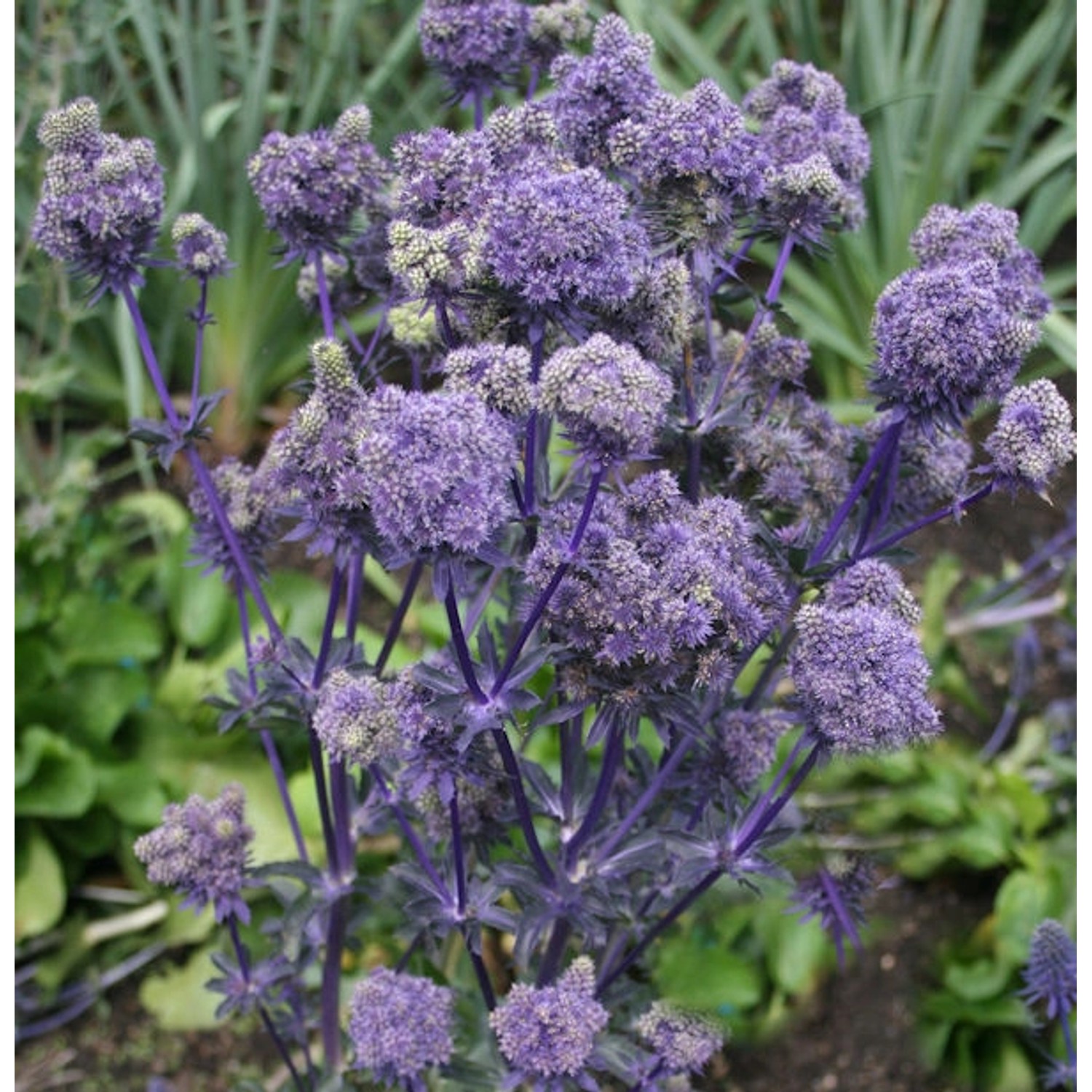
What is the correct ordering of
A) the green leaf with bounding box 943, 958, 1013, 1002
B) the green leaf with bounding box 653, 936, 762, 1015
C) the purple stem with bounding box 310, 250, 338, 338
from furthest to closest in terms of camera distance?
the green leaf with bounding box 943, 958, 1013, 1002
the green leaf with bounding box 653, 936, 762, 1015
the purple stem with bounding box 310, 250, 338, 338

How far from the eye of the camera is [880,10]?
3.69 meters

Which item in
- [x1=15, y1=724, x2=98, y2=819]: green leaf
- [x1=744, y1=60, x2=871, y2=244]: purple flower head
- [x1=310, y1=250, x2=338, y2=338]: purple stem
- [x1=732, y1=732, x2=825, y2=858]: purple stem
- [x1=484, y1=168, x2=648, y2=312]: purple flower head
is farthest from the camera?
[x1=15, y1=724, x2=98, y2=819]: green leaf

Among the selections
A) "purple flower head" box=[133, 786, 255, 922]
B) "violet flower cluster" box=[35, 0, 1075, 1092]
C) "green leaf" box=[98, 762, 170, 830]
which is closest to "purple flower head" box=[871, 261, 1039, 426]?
"violet flower cluster" box=[35, 0, 1075, 1092]

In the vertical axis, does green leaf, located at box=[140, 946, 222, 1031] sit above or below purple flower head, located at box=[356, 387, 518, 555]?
below

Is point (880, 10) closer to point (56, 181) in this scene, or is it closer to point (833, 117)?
point (833, 117)

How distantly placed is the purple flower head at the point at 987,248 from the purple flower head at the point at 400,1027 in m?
1.06

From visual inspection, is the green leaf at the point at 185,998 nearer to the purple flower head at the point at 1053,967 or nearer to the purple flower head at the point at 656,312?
the purple flower head at the point at 1053,967

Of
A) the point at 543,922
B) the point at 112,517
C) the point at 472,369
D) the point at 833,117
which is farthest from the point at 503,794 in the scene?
the point at 112,517

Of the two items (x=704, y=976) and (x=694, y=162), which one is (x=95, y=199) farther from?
(x=704, y=976)

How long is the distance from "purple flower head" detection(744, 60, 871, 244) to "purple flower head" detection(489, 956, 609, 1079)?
0.88 meters

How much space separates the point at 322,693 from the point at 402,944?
3.02ft

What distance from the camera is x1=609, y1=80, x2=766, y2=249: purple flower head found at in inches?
56.7

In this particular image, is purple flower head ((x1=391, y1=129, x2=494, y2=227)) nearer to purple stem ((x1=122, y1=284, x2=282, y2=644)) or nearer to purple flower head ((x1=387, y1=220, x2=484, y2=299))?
purple flower head ((x1=387, y1=220, x2=484, y2=299))

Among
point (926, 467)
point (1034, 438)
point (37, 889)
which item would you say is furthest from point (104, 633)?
point (1034, 438)
